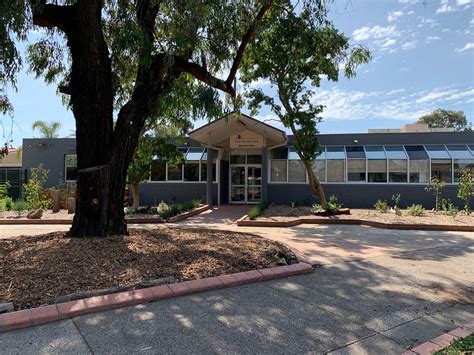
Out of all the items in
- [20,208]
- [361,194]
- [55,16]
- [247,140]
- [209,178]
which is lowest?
[20,208]

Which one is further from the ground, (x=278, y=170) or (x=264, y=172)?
(x=278, y=170)

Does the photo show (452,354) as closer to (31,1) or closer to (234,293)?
(234,293)

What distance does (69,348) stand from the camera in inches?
139

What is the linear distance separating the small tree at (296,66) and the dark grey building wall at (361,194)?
14.2ft

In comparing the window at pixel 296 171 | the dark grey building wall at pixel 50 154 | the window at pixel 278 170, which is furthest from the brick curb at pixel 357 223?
the dark grey building wall at pixel 50 154

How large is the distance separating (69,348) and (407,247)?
317 inches

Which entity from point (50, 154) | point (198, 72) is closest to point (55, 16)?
point (198, 72)

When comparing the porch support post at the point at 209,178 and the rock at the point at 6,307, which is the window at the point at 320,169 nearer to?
the porch support post at the point at 209,178

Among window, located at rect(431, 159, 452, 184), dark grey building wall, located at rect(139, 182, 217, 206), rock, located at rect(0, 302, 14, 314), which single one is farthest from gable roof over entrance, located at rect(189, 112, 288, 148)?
rock, located at rect(0, 302, 14, 314)

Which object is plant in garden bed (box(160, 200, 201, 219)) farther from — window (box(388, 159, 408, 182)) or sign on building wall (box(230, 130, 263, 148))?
window (box(388, 159, 408, 182))

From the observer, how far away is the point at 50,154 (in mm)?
25109

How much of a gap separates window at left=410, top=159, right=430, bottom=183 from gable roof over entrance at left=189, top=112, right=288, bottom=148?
271 inches

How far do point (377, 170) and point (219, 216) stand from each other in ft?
30.5

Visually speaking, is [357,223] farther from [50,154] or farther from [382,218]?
[50,154]
